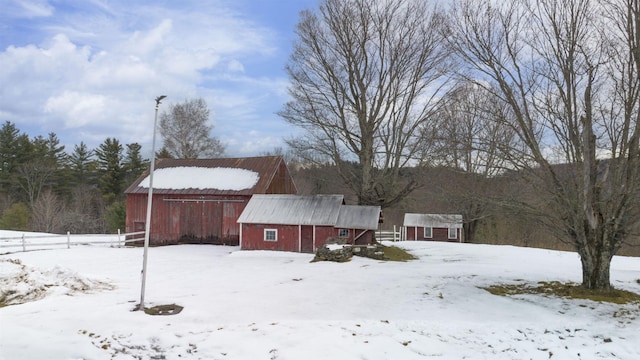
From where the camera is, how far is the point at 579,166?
36.0ft

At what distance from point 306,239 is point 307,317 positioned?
13016 millimetres

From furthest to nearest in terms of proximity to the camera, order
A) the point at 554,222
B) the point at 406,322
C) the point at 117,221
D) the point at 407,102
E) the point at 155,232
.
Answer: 1. the point at 117,221
2. the point at 155,232
3. the point at 407,102
4. the point at 554,222
5. the point at 406,322

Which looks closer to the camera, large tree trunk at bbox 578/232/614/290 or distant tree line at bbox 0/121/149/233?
large tree trunk at bbox 578/232/614/290

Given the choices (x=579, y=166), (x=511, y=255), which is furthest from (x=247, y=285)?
(x=511, y=255)

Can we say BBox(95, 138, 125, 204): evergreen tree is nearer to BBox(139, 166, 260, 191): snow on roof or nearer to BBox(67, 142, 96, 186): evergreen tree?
BBox(67, 142, 96, 186): evergreen tree

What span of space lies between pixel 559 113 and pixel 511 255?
13.4m

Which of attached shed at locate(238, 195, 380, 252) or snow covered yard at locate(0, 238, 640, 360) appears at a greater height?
attached shed at locate(238, 195, 380, 252)

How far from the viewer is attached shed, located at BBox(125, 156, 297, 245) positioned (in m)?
26.6

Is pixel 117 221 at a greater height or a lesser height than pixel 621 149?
lesser

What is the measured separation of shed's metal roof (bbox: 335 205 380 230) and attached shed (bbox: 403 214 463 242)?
14233 mm

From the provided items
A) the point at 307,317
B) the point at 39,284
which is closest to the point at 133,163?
the point at 39,284

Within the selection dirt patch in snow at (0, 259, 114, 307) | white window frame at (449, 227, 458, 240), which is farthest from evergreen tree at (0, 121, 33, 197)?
white window frame at (449, 227, 458, 240)

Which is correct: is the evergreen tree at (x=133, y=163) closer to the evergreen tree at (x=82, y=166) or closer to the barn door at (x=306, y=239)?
the evergreen tree at (x=82, y=166)

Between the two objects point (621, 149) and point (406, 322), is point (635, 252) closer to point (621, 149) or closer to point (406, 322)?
point (621, 149)
